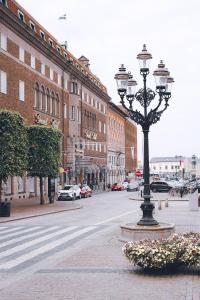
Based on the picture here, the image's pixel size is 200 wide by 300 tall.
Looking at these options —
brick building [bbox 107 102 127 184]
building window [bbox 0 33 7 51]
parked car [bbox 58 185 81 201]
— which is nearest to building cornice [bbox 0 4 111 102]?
building window [bbox 0 33 7 51]

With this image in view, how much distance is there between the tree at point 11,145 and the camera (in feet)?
115

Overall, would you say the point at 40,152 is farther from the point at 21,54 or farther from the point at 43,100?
the point at 43,100

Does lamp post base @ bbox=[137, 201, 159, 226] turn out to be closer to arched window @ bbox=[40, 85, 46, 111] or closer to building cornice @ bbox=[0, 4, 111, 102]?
building cornice @ bbox=[0, 4, 111, 102]

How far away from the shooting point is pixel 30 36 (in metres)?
52.2

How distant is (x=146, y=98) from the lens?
62.4 ft

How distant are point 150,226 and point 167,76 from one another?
17.1 ft

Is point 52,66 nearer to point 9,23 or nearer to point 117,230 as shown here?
point 9,23

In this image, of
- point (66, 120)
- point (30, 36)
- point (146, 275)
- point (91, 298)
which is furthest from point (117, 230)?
point (66, 120)

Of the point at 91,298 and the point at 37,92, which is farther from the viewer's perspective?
the point at 37,92

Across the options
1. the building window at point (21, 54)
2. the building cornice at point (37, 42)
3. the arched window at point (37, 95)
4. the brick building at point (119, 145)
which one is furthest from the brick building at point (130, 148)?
the building window at point (21, 54)

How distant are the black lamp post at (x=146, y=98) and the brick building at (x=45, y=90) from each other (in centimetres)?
2780

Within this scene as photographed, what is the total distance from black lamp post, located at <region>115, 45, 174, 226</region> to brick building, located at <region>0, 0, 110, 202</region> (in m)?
27.8

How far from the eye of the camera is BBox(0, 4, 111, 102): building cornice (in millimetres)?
46069

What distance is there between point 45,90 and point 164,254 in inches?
1880
